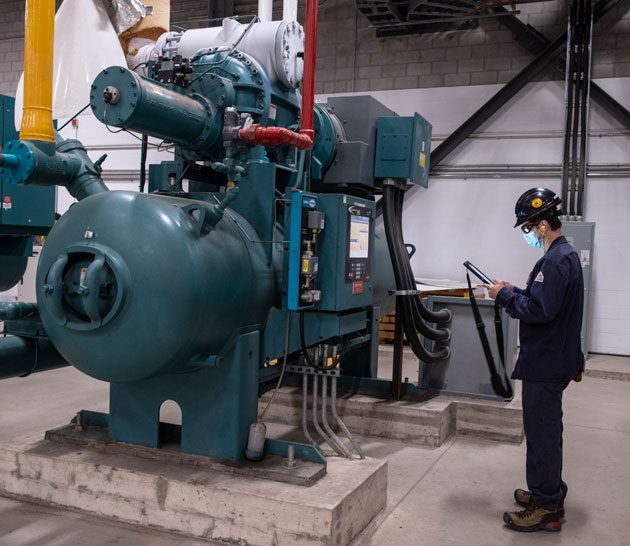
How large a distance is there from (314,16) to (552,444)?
2.06m

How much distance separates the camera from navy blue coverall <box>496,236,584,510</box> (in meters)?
2.79

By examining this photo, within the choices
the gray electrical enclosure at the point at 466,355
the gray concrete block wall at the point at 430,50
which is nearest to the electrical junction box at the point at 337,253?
the gray electrical enclosure at the point at 466,355

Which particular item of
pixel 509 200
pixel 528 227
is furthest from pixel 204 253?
pixel 509 200

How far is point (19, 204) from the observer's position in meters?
4.83

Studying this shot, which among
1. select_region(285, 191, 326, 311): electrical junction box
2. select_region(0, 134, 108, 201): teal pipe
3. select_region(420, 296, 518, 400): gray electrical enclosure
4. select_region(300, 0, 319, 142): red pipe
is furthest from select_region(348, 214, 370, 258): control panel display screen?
select_region(420, 296, 518, 400): gray electrical enclosure

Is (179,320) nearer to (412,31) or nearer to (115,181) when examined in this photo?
(412,31)

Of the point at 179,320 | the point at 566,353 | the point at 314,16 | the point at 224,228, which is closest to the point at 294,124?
the point at 314,16

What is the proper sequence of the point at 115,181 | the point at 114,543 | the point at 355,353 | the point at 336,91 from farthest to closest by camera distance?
1. the point at 115,181
2. the point at 336,91
3. the point at 355,353
4. the point at 114,543

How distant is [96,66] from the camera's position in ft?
10.5

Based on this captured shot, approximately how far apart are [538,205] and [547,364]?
71 cm

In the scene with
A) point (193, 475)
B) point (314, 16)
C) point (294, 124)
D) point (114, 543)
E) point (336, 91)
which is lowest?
point (114, 543)

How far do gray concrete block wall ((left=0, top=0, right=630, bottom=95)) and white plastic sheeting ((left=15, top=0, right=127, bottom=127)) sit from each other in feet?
18.7

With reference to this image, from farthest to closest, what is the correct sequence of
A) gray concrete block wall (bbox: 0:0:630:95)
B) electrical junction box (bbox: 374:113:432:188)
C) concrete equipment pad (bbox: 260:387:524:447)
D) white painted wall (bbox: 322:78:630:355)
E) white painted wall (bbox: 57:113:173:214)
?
1. white painted wall (bbox: 57:113:173:214)
2. gray concrete block wall (bbox: 0:0:630:95)
3. white painted wall (bbox: 322:78:630:355)
4. concrete equipment pad (bbox: 260:387:524:447)
5. electrical junction box (bbox: 374:113:432:188)

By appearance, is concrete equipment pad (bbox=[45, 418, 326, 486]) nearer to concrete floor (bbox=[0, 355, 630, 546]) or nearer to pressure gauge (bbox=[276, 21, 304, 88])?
concrete floor (bbox=[0, 355, 630, 546])
